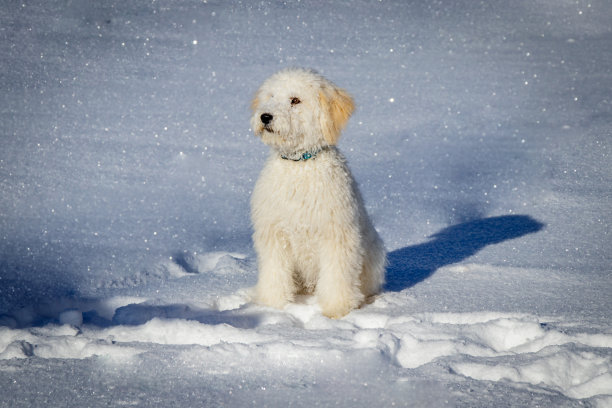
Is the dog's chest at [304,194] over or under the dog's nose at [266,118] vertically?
under

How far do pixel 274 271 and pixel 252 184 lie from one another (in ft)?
8.29

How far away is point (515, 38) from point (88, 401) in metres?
9.10

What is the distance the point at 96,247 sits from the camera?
4766mm

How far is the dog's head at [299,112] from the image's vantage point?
3.39 meters

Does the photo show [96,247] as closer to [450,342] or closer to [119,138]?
[119,138]

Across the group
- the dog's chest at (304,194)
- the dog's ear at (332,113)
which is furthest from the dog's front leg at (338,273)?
the dog's ear at (332,113)

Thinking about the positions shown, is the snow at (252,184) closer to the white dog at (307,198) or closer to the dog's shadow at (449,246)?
the dog's shadow at (449,246)

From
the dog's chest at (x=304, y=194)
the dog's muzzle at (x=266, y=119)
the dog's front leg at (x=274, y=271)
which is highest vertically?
the dog's muzzle at (x=266, y=119)

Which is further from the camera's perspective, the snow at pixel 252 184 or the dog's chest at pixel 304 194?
the dog's chest at pixel 304 194

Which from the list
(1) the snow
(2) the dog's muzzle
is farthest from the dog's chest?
(1) the snow

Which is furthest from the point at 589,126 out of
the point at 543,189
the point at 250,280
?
the point at 250,280

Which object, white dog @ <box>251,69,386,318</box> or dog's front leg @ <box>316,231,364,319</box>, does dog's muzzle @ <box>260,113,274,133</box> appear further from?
dog's front leg @ <box>316,231,364,319</box>

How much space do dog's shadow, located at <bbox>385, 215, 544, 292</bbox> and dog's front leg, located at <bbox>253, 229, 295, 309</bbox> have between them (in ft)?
2.64

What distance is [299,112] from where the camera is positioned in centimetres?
345
